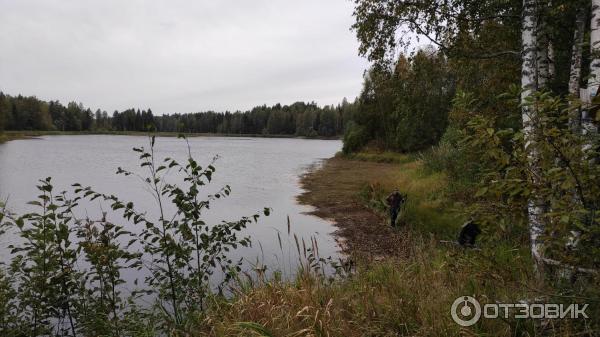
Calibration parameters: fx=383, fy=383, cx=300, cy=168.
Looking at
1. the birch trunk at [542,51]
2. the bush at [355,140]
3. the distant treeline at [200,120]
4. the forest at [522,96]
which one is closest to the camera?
the forest at [522,96]

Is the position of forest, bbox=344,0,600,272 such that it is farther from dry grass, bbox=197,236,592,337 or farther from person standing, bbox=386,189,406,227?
person standing, bbox=386,189,406,227

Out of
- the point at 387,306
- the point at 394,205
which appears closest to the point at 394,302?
the point at 387,306

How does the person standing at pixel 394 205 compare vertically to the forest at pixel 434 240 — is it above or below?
below

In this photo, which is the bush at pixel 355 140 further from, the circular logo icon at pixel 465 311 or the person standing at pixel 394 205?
the circular logo icon at pixel 465 311

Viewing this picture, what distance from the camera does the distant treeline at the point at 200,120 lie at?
378ft

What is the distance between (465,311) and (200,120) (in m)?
190

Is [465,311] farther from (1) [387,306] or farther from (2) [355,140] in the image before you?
(2) [355,140]

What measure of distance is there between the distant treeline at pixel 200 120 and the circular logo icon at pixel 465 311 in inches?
4257

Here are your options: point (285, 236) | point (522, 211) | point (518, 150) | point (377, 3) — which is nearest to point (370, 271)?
point (522, 211)

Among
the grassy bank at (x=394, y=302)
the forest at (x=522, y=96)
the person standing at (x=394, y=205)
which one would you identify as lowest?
the person standing at (x=394, y=205)

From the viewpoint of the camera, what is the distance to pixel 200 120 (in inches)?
7288

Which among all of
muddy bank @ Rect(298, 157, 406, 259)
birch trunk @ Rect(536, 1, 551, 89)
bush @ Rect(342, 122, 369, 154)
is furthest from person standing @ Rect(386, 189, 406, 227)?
bush @ Rect(342, 122, 369, 154)

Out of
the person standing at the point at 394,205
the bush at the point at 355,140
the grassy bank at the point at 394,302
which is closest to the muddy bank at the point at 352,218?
the person standing at the point at 394,205

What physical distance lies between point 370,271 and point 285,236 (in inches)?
274
